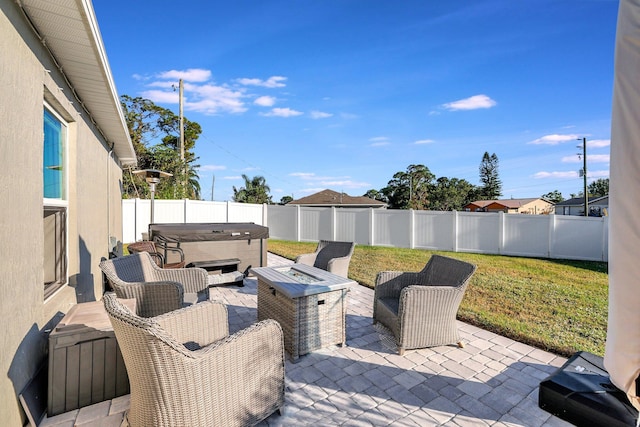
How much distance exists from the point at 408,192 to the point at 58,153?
39.0m

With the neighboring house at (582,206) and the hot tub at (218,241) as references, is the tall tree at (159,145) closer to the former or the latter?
the hot tub at (218,241)

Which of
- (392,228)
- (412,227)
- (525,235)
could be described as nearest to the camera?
(525,235)

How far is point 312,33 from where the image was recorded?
9.95 m

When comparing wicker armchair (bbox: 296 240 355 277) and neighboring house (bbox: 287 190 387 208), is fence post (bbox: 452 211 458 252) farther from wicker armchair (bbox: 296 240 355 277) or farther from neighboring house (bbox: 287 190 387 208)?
neighboring house (bbox: 287 190 387 208)

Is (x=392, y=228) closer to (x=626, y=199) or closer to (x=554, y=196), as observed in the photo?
(x=626, y=199)

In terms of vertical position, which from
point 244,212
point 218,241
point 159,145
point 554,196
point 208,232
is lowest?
point 218,241

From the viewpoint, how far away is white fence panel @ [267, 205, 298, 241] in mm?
14234

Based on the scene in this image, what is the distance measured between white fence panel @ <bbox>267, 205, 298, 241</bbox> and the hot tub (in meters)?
7.33

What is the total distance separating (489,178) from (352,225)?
43825 millimetres

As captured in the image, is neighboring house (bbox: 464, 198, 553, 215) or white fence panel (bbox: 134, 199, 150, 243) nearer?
white fence panel (bbox: 134, 199, 150, 243)

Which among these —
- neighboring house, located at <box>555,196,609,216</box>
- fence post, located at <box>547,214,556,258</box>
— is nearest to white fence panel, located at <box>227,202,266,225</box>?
fence post, located at <box>547,214,556,258</box>

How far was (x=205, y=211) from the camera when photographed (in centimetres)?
1321

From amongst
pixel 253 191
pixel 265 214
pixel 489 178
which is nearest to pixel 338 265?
pixel 265 214

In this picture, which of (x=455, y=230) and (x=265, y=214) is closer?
(x=455, y=230)
